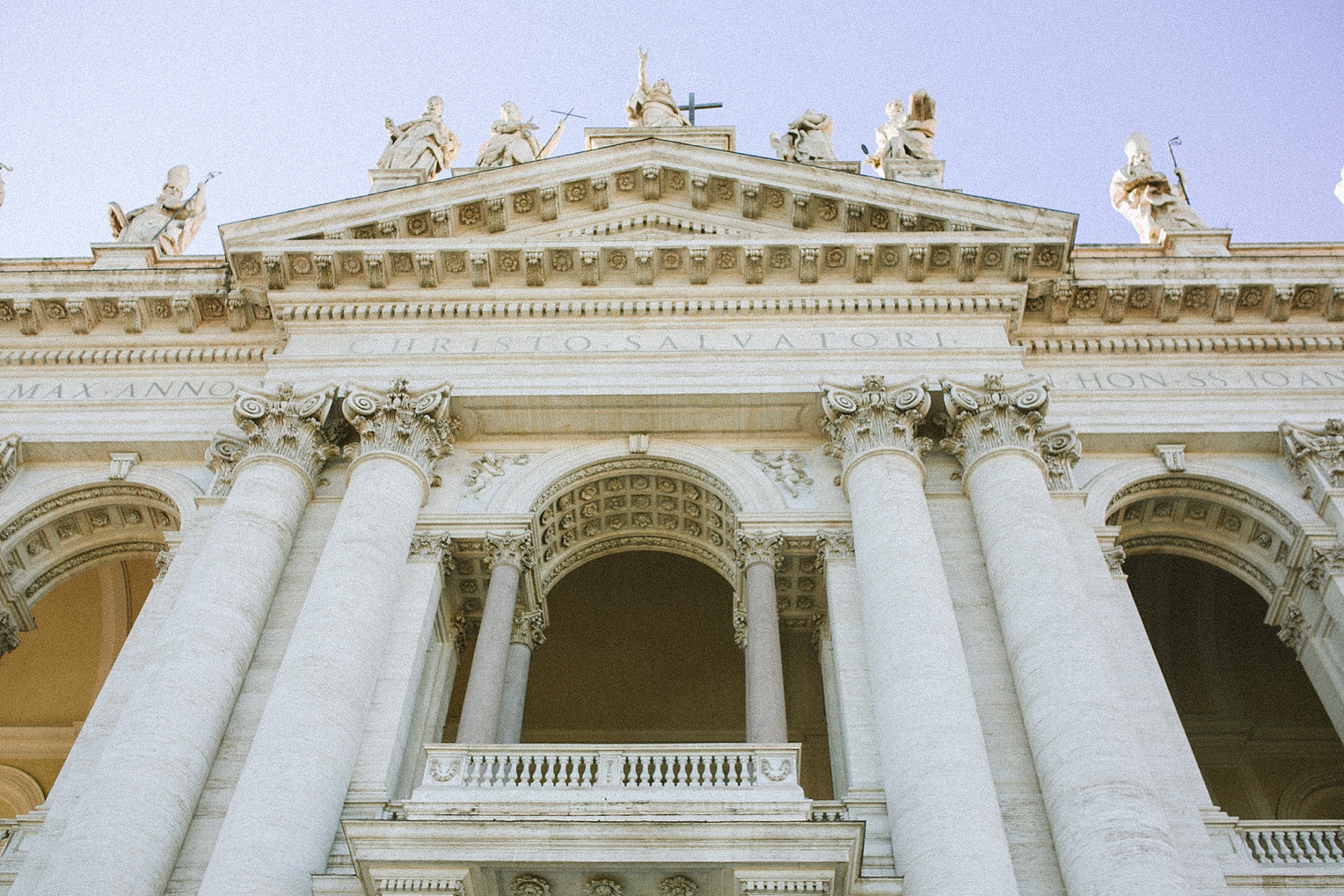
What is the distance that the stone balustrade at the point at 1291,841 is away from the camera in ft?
41.8

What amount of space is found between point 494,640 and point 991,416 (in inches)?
267

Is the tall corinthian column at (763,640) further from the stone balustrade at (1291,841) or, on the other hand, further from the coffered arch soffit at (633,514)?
the stone balustrade at (1291,841)

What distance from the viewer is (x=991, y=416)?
16125 millimetres

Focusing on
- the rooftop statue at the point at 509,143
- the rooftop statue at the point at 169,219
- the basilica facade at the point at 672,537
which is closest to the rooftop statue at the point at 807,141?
the basilica facade at the point at 672,537

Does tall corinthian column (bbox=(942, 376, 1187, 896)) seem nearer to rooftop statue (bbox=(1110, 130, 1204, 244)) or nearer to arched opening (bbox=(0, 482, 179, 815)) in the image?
rooftop statue (bbox=(1110, 130, 1204, 244))

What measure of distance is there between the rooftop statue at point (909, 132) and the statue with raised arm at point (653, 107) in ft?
11.5

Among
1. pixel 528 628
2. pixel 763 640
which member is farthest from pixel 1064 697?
pixel 528 628

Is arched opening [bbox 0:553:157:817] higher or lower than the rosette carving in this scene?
higher

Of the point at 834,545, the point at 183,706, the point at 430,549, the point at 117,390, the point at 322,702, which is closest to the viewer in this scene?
the point at 322,702

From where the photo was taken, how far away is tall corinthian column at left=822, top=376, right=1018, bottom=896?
37.2ft

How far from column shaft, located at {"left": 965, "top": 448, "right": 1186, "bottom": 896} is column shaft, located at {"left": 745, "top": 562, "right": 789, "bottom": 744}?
255 centimetres

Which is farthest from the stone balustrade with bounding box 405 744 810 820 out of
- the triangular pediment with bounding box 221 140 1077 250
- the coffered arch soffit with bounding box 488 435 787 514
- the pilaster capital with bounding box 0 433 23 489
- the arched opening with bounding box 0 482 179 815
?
the arched opening with bounding box 0 482 179 815

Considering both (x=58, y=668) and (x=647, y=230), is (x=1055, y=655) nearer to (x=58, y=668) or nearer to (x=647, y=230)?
(x=647, y=230)

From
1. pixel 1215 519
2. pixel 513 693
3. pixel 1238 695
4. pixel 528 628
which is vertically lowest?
pixel 513 693
